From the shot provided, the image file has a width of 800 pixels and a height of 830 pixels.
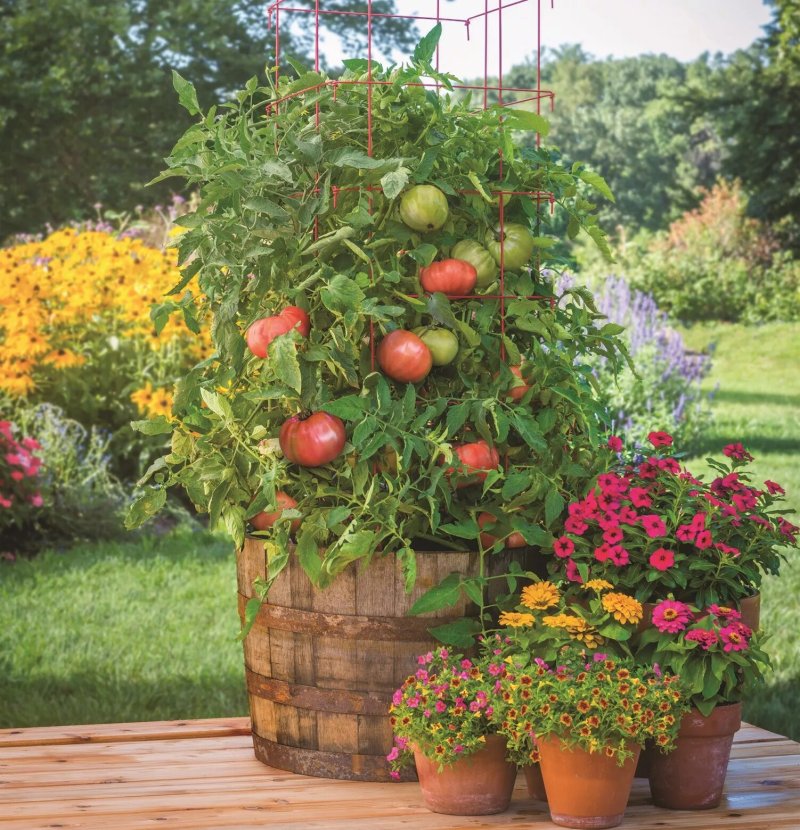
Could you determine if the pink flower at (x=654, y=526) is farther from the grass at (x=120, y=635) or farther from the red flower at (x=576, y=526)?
the grass at (x=120, y=635)

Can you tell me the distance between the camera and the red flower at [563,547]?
2.19 metres

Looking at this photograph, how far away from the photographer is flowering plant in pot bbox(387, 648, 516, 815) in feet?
6.55

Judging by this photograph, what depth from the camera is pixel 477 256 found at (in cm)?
230

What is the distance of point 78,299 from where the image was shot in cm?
571

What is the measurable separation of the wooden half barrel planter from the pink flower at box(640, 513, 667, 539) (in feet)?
0.87

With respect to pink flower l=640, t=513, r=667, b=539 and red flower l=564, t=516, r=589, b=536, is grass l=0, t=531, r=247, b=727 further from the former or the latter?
pink flower l=640, t=513, r=667, b=539

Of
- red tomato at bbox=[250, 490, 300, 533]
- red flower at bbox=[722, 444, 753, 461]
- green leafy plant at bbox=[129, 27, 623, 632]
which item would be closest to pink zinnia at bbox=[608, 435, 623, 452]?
green leafy plant at bbox=[129, 27, 623, 632]

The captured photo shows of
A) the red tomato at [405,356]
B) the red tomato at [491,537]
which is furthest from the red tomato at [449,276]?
the red tomato at [491,537]

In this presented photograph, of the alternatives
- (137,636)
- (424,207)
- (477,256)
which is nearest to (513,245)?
(477,256)

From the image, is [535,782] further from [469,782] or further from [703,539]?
[703,539]

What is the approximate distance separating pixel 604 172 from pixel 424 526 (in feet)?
74.4

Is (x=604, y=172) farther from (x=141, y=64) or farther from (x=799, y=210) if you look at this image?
(x=799, y=210)

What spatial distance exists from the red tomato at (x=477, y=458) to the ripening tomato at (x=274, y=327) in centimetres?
37

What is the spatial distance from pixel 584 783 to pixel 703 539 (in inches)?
19.1
